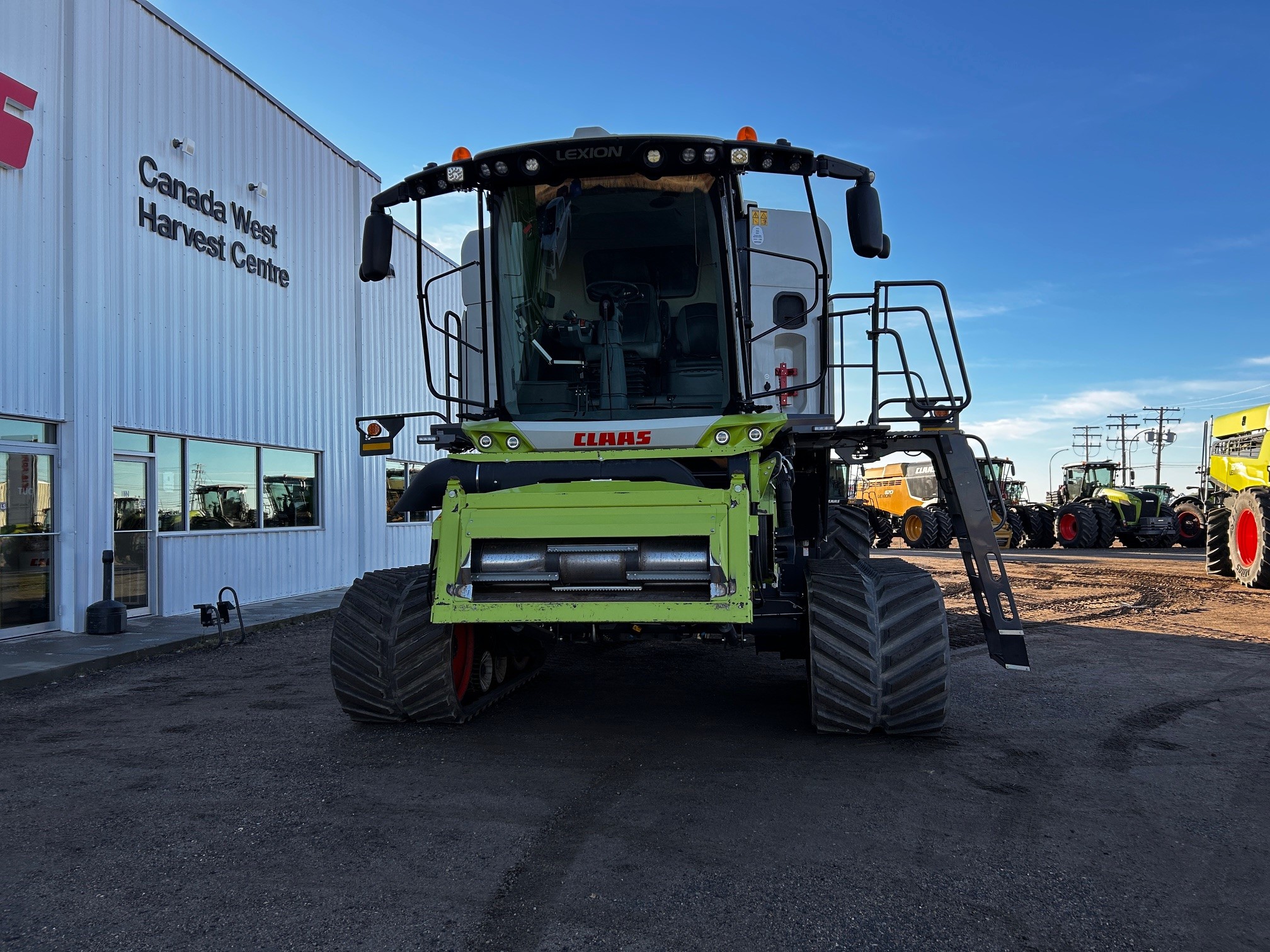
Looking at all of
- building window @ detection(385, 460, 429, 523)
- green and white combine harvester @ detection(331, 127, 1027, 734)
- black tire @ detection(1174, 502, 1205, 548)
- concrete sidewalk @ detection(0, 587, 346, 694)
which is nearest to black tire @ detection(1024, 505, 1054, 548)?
black tire @ detection(1174, 502, 1205, 548)

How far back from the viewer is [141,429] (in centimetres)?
1139

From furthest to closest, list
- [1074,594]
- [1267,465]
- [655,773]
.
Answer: [1267,465], [1074,594], [655,773]

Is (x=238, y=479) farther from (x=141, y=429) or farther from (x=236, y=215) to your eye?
(x=236, y=215)

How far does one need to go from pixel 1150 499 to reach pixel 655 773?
27300 mm

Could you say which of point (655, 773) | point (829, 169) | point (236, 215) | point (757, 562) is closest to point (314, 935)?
point (655, 773)

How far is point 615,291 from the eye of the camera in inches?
227

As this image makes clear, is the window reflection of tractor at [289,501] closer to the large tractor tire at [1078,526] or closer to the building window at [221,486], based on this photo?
the building window at [221,486]

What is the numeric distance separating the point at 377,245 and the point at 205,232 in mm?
8561

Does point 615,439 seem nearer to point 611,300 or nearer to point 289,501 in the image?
point 611,300

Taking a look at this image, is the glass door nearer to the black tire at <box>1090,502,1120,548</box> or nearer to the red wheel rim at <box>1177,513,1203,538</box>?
the black tire at <box>1090,502,1120,548</box>

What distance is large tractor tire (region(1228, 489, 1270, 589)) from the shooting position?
1448 cm

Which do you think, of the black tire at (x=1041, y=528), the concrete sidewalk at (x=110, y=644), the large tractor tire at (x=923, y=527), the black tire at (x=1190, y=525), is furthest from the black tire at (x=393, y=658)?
the black tire at (x=1190, y=525)

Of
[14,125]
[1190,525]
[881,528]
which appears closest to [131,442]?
[14,125]

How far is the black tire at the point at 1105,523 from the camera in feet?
87.7
